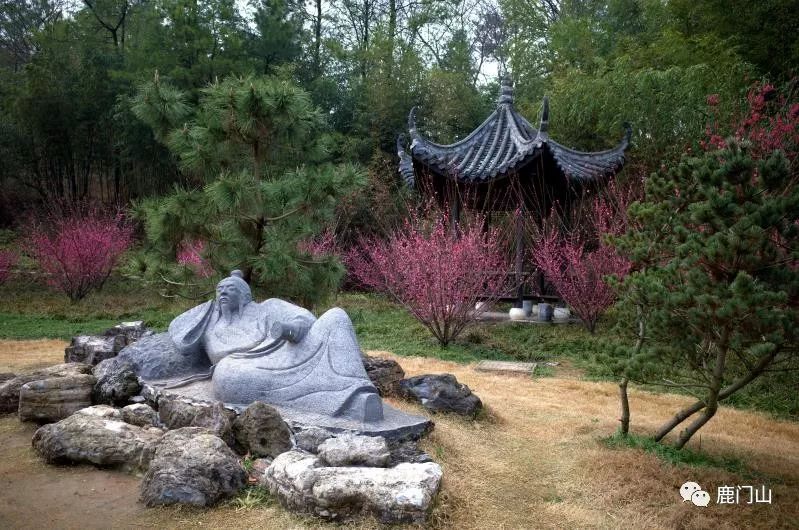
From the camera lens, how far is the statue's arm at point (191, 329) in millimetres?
4789

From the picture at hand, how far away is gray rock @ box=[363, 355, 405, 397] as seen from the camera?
16.6 feet

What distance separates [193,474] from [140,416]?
1.25 meters

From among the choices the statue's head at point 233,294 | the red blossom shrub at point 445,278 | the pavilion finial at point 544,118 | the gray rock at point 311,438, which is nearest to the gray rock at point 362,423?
the gray rock at point 311,438

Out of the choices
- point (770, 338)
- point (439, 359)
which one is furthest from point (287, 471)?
point (439, 359)

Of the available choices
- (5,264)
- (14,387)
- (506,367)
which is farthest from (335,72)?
(14,387)

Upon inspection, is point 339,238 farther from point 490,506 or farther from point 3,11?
point 3,11

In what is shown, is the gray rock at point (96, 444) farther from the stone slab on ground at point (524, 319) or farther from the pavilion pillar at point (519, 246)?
the pavilion pillar at point (519, 246)

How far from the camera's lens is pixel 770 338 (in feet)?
10.2

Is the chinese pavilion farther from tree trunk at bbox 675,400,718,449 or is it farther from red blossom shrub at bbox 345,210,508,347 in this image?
tree trunk at bbox 675,400,718,449

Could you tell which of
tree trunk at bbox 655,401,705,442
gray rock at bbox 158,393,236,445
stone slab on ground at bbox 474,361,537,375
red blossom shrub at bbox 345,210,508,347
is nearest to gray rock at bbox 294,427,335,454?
gray rock at bbox 158,393,236,445

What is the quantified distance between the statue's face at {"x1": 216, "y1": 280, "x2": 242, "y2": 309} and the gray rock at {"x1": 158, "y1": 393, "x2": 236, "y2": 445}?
0.78m

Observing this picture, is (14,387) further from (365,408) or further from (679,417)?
(679,417)

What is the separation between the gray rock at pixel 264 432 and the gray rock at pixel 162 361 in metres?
1.22

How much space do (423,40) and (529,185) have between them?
10497 mm
